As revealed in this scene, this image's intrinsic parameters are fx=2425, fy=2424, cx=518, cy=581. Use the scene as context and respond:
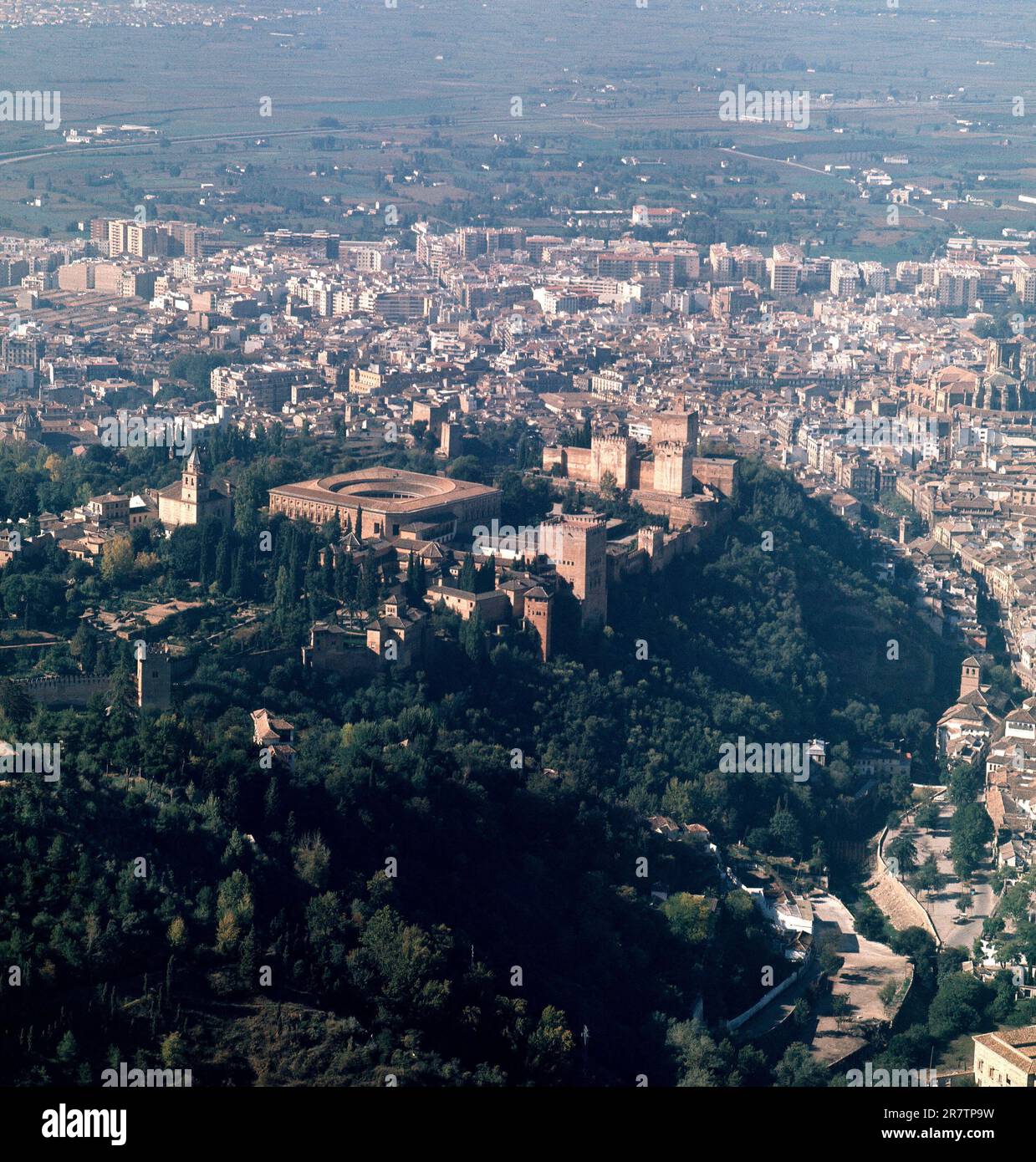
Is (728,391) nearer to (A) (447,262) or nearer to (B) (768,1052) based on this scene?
(A) (447,262)

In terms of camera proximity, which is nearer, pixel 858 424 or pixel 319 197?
pixel 858 424

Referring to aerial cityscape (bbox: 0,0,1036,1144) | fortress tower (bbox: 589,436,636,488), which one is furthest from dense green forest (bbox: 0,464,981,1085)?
fortress tower (bbox: 589,436,636,488)

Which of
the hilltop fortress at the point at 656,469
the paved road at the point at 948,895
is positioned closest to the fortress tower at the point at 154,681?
the paved road at the point at 948,895

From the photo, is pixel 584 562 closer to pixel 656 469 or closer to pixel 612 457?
pixel 656 469

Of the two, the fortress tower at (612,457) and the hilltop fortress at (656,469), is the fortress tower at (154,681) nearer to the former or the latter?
the hilltop fortress at (656,469)

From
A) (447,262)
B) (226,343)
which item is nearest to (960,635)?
(226,343)

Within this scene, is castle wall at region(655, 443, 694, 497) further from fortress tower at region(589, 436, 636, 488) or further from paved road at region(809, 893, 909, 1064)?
paved road at region(809, 893, 909, 1064)

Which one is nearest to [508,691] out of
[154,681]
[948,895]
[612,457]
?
[154,681]

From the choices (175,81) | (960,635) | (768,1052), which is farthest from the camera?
(175,81)
